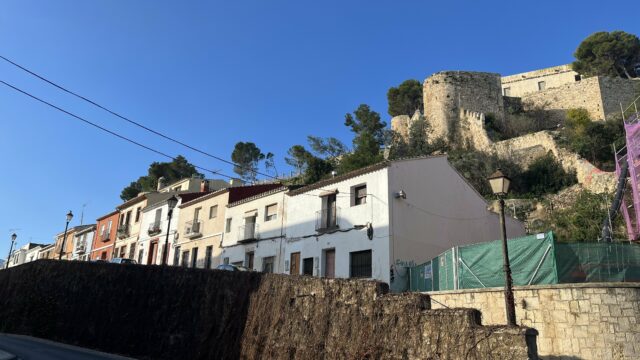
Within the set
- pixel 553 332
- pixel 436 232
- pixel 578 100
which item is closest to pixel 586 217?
pixel 436 232

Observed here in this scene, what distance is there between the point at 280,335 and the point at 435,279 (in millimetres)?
7688

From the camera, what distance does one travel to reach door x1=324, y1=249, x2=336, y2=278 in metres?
24.3

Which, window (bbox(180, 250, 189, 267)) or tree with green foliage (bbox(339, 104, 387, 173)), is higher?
tree with green foliage (bbox(339, 104, 387, 173))

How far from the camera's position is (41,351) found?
14.8m

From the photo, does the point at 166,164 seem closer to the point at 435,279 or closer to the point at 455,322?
the point at 435,279

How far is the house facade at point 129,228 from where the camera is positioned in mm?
41031

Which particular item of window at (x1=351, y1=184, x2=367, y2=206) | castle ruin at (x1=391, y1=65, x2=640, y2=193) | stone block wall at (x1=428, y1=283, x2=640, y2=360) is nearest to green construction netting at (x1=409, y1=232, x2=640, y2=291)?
stone block wall at (x1=428, y1=283, x2=640, y2=360)

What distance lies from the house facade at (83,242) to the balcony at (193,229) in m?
19.4

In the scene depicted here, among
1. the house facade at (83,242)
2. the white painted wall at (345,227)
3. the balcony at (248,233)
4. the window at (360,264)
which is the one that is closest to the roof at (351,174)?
the white painted wall at (345,227)

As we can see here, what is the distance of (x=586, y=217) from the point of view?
29609 mm

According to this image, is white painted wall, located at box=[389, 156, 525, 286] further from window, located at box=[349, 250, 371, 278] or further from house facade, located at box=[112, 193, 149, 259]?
house facade, located at box=[112, 193, 149, 259]

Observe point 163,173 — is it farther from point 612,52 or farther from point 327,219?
point 612,52

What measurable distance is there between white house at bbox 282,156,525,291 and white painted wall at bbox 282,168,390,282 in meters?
0.05

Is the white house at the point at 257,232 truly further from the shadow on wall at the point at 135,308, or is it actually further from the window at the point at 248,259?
the shadow on wall at the point at 135,308
